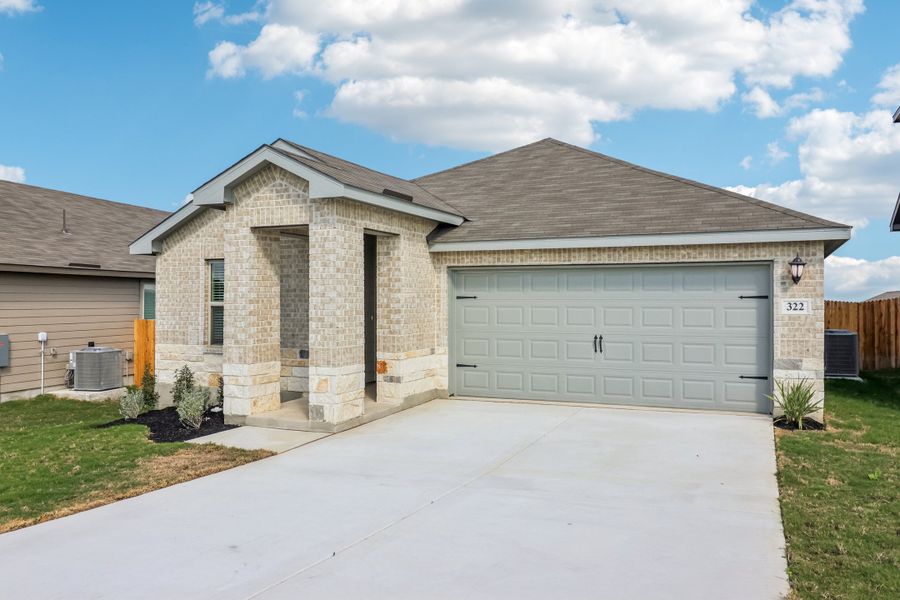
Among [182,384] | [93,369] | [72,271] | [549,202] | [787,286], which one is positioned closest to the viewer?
[787,286]

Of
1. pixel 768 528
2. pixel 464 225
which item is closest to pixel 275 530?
pixel 768 528

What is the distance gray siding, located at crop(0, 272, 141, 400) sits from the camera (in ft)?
45.7

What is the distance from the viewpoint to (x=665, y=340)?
11.5m

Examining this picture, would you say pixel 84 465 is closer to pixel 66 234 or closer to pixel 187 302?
pixel 187 302

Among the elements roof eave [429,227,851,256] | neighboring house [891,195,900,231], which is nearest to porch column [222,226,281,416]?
roof eave [429,227,851,256]

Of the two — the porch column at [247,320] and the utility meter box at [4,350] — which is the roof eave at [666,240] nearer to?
the porch column at [247,320]

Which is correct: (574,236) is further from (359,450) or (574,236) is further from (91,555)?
(91,555)

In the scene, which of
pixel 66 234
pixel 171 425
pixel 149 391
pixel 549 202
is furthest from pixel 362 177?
pixel 66 234

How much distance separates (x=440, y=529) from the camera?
566 cm

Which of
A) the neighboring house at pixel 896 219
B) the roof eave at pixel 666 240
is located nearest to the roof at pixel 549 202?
the roof eave at pixel 666 240

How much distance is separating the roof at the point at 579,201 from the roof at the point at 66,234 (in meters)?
7.55

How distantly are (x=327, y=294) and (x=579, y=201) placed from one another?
18.3 ft

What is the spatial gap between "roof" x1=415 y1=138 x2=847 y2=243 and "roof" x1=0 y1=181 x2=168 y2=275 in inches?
297

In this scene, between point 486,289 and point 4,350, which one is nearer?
point 486,289
